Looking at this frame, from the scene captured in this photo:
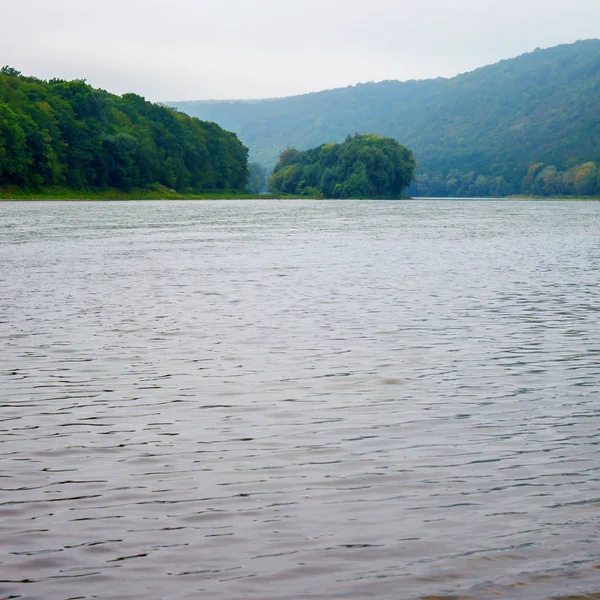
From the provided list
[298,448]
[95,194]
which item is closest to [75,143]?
[95,194]

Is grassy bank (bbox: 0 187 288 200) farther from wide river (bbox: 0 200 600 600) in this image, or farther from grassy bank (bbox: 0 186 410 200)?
wide river (bbox: 0 200 600 600)

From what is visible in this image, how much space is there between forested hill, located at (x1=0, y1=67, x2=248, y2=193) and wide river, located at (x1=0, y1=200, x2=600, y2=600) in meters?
113

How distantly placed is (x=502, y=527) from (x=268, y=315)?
1265cm

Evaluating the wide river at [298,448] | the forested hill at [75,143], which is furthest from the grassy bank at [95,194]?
the wide river at [298,448]

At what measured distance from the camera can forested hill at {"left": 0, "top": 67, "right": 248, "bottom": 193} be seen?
131 metres

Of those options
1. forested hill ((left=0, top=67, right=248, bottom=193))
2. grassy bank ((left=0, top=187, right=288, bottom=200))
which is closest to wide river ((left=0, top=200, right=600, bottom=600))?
grassy bank ((left=0, top=187, right=288, bottom=200))

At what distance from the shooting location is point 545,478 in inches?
337

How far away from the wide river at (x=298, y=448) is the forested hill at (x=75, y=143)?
113 m

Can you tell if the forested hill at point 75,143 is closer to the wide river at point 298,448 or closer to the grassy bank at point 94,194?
the grassy bank at point 94,194

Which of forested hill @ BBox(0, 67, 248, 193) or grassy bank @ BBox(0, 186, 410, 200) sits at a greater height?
forested hill @ BBox(0, 67, 248, 193)

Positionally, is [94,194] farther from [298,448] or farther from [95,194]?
[298,448]

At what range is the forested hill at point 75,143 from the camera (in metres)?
131

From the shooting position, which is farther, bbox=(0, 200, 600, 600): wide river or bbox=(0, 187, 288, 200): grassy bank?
bbox=(0, 187, 288, 200): grassy bank

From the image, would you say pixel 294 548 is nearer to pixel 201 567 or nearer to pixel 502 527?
pixel 201 567
